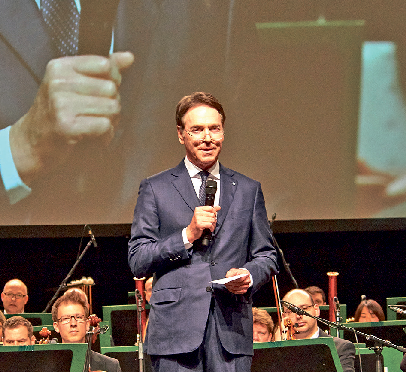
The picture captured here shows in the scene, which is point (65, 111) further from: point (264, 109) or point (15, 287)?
point (264, 109)

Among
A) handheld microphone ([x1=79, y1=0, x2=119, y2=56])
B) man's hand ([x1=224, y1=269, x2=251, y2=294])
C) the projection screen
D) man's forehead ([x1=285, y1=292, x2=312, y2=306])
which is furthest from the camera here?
the projection screen

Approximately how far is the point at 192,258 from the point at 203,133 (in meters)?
0.41

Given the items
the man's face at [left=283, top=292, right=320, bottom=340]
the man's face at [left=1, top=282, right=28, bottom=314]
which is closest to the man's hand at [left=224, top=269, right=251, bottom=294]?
the man's face at [left=283, top=292, right=320, bottom=340]

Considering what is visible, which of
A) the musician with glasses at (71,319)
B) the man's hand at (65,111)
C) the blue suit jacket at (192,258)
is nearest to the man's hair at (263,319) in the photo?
the musician with glasses at (71,319)

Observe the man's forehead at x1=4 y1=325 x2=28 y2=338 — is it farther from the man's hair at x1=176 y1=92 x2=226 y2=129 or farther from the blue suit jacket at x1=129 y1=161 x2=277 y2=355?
the man's hair at x1=176 y1=92 x2=226 y2=129

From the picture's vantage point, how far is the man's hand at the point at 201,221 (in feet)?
5.95

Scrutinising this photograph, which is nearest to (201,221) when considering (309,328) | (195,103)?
(195,103)

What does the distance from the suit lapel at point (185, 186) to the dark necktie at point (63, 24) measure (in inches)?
184

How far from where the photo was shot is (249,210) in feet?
6.70

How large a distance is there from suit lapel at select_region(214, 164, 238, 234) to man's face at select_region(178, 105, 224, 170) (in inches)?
3.6

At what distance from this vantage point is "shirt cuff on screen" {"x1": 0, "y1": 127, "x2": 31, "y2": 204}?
20.8 feet

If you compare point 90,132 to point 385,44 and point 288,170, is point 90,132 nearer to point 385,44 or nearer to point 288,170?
point 288,170

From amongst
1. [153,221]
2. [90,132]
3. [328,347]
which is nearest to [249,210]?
[153,221]

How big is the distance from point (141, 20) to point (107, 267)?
9.97ft
